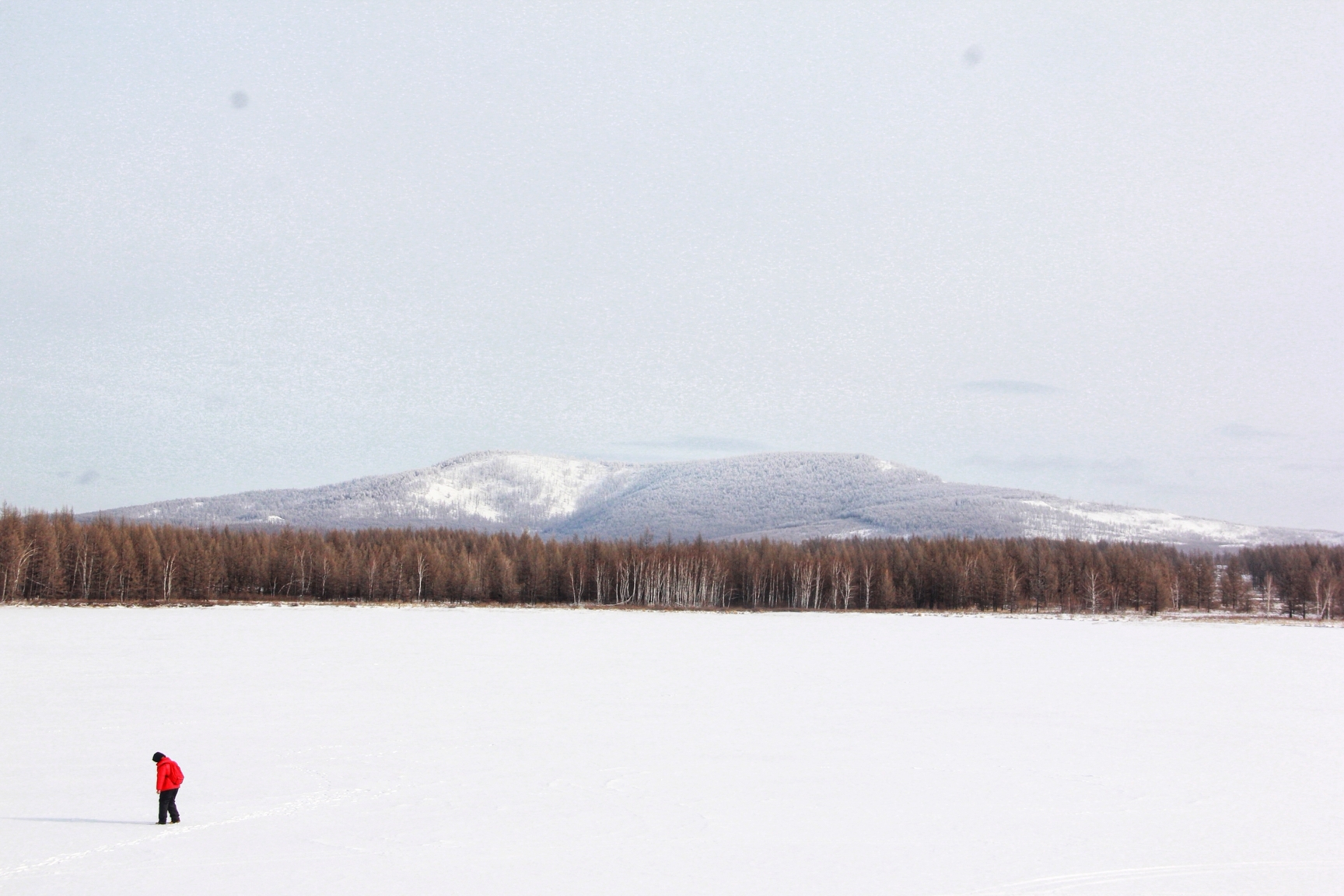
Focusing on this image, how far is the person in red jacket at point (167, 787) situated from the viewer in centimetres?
1543

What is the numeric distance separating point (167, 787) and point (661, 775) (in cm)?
833

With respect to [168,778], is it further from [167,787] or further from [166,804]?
[166,804]

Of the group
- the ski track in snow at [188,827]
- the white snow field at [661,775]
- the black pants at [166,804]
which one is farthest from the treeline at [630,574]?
the black pants at [166,804]

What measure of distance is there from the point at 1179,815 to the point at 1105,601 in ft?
309

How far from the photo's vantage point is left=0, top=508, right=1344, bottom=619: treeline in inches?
3543

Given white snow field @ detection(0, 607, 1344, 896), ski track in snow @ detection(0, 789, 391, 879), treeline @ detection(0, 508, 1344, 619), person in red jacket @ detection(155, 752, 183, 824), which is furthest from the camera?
treeline @ detection(0, 508, 1344, 619)

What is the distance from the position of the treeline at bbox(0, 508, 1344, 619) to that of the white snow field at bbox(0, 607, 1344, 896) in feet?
180

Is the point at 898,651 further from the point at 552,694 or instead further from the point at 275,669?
the point at 275,669

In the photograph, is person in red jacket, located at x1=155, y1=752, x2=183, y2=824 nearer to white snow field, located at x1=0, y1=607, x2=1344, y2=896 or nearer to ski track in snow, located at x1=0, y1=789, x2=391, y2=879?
ski track in snow, located at x1=0, y1=789, x2=391, y2=879

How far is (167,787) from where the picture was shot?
15438mm

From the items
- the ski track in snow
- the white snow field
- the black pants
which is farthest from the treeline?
the black pants

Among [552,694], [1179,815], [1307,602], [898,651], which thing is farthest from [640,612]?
[1179,815]

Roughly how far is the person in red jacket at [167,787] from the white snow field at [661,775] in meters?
0.26

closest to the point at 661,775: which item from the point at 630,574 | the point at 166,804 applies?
the point at 166,804
